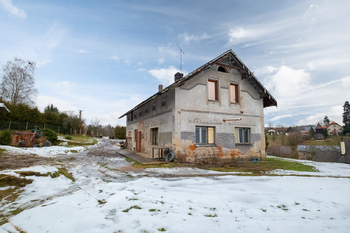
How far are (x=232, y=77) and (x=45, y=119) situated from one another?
88.8 feet

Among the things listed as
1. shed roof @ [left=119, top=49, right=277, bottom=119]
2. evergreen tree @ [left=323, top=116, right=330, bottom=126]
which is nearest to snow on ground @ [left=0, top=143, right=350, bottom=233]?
shed roof @ [left=119, top=49, right=277, bottom=119]

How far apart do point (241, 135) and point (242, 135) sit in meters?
0.09

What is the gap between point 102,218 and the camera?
303 cm

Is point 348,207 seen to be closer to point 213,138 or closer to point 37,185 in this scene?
point 37,185

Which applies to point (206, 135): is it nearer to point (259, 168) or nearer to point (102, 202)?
point (259, 168)

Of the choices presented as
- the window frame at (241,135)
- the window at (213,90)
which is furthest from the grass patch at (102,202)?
the window frame at (241,135)

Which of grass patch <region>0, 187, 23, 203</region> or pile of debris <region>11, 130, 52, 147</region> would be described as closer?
grass patch <region>0, 187, 23, 203</region>

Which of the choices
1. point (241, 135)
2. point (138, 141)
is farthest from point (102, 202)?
point (138, 141)

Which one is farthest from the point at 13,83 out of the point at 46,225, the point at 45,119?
the point at 46,225

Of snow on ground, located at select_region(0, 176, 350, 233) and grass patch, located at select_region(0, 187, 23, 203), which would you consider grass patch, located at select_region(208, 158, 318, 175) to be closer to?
snow on ground, located at select_region(0, 176, 350, 233)

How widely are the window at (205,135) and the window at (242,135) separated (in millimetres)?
1987

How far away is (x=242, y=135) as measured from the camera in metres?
13.0

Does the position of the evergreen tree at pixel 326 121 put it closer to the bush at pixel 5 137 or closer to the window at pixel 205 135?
the window at pixel 205 135

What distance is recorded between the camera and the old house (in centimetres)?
1087
